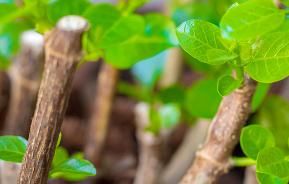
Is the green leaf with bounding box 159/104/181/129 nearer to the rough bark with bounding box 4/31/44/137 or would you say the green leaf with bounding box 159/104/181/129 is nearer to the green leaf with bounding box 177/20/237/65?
the rough bark with bounding box 4/31/44/137

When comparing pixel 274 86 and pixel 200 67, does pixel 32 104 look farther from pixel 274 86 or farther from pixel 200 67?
pixel 274 86

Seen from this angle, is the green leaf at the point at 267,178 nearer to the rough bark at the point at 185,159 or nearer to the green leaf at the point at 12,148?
the green leaf at the point at 12,148

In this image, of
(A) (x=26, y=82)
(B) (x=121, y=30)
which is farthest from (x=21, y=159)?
(A) (x=26, y=82)

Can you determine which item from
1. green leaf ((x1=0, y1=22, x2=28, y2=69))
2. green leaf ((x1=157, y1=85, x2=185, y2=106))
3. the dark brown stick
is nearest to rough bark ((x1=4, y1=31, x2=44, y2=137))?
green leaf ((x1=0, y1=22, x2=28, y2=69))

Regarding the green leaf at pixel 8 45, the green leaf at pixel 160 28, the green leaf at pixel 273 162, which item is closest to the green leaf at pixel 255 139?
the green leaf at pixel 273 162

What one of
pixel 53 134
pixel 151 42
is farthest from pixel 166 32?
pixel 53 134

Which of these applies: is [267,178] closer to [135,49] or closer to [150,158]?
[135,49]
